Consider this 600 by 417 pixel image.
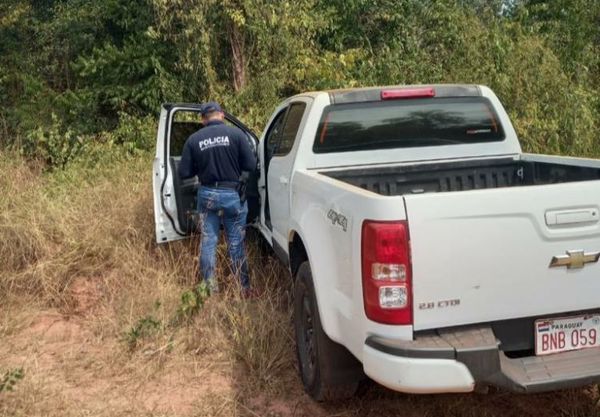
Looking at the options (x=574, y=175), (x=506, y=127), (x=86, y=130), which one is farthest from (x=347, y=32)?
(x=574, y=175)

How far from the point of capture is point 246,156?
5230 mm

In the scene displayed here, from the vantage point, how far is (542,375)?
261cm

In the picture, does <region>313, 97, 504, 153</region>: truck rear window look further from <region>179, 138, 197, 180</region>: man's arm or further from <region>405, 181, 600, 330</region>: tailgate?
<region>405, 181, 600, 330</region>: tailgate

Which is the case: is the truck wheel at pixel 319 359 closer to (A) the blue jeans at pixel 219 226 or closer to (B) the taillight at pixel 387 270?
(B) the taillight at pixel 387 270

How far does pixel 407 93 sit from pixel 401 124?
0.24 m

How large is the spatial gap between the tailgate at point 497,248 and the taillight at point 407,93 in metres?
1.84

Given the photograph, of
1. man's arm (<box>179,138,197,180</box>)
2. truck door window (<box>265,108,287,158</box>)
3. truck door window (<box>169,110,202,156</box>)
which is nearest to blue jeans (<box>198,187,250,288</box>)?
man's arm (<box>179,138,197,180</box>)

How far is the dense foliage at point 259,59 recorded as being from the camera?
898 cm

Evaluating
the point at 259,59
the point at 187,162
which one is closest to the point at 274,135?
the point at 187,162

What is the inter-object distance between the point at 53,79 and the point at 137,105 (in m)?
2.44

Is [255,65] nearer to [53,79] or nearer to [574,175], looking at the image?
[53,79]

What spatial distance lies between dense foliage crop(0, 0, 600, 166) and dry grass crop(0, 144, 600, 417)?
3773mm

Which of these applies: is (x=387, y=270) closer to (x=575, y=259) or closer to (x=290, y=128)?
(x=575, y=259)

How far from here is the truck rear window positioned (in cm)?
431
